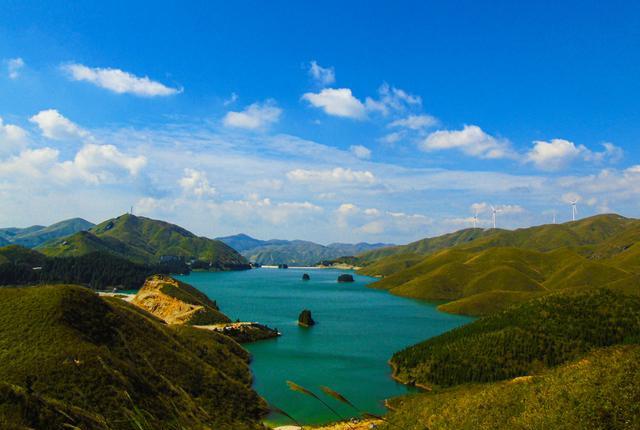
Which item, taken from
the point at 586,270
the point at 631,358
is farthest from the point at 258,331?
the point at 586,270

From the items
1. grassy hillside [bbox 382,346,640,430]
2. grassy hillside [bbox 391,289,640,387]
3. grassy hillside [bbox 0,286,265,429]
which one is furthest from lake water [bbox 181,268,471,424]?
grassy hillside [bbox 382,346,640,430]

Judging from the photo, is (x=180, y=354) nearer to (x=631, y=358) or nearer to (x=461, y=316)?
(x=631, y=358)

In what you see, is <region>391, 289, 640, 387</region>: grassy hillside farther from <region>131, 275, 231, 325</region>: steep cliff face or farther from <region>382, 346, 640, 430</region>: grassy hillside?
<region>131, 275, 231, 325</region>: steep cliff face

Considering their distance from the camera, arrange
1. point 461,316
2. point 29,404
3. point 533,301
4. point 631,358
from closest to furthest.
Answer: point 631,358 < point 29,404 < point 533,301 < point 461,316

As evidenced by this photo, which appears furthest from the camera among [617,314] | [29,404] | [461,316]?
[461,316]

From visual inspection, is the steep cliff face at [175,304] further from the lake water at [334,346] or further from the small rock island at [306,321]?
the small rock island at [306,321]
